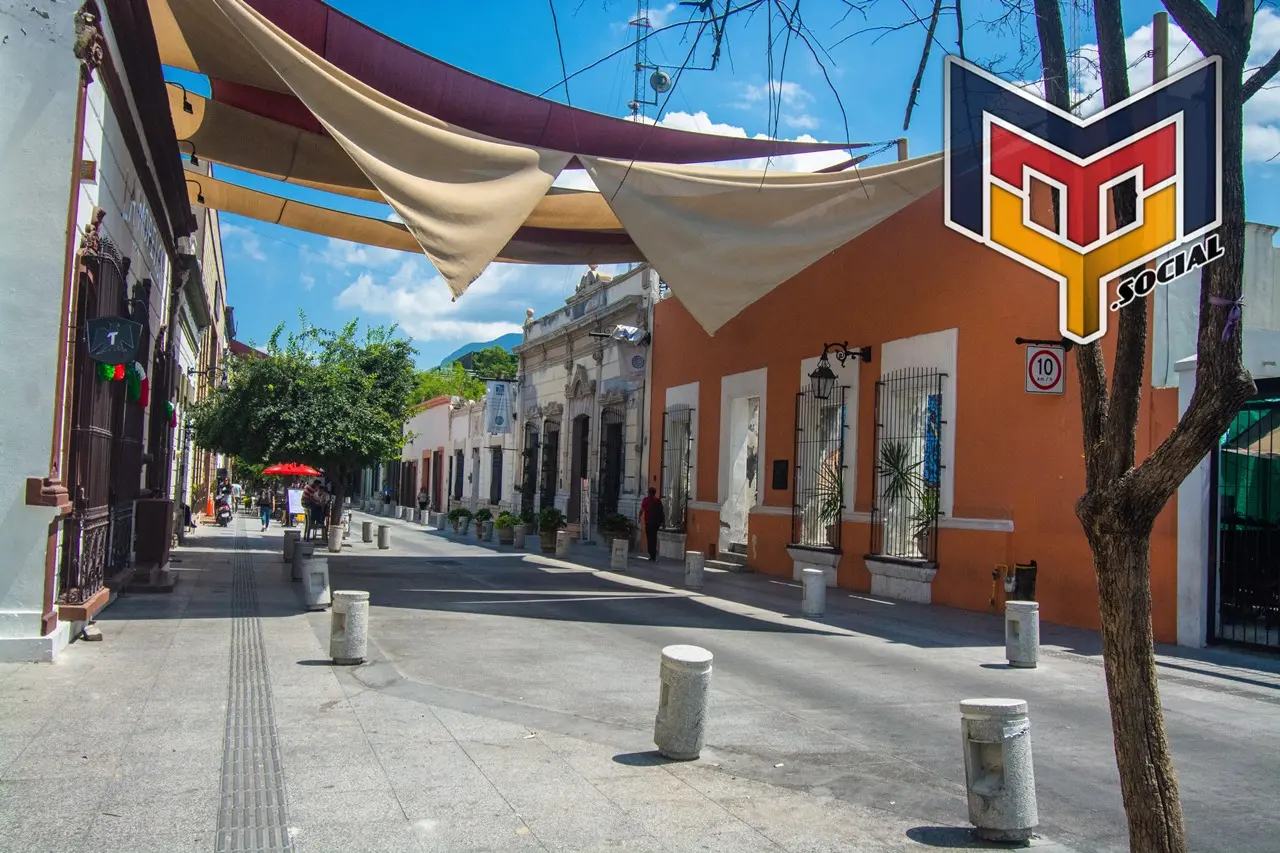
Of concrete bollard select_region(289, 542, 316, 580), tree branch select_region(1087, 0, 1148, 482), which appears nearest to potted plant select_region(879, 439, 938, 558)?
concrete bollard select_region(289, 542, 316, 580)

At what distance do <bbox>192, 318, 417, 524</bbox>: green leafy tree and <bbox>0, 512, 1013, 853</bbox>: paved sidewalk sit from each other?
50.9ft

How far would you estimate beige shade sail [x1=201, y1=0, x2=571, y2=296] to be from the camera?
10.5 meters

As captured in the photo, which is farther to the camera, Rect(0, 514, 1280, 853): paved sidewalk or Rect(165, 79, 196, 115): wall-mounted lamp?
Rect(165, 79, 196, 115): wall-mounted lamp

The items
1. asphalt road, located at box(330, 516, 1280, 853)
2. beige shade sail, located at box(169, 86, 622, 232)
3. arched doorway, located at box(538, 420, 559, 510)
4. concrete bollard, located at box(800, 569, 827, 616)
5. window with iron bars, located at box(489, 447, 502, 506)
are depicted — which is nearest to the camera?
asphalt road, located at box(330, 516, 1280, 853)

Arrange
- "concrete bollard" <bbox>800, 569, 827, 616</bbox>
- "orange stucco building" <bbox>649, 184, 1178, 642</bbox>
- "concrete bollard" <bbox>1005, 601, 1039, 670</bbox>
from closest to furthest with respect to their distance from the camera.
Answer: "concrete bollard" <bbox>1005, 601, 1039, 670</bbox> → "orange stucco building" <bbox>649, 184, 1178, 642</bbox> → "concrete bollard" <bbox>800, 569, 827, 616</bbox>

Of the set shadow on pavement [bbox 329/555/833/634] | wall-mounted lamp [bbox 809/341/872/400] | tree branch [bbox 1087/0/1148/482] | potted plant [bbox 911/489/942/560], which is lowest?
shadow on pavement [bbox 329/555/833/634]

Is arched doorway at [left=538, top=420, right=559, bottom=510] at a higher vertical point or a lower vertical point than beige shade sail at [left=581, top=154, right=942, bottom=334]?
lower

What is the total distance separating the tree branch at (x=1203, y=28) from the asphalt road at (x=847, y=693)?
391 centimetres

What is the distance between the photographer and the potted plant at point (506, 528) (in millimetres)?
29906

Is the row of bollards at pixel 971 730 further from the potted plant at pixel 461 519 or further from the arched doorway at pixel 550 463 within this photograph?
the potted plant at pixel 461 519

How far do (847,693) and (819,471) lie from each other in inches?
414

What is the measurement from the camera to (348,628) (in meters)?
9.43

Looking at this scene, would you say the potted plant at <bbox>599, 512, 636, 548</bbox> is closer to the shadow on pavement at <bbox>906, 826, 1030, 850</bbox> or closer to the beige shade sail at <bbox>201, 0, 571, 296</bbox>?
the beige shade sail at <bbox>201, 0, 571, 296</bbox>

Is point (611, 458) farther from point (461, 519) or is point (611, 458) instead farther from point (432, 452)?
point (432, 452)
